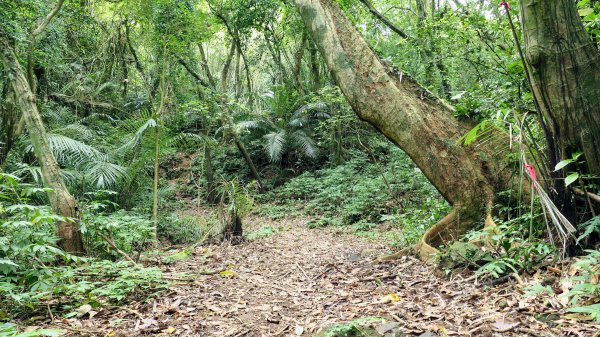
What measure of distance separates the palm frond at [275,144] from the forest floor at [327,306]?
7.20 meters

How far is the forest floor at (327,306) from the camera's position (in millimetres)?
2215

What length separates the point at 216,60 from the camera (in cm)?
2150

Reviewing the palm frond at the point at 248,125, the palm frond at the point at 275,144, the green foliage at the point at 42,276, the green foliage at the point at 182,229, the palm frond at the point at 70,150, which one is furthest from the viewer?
the palm frond at the point at 248,125

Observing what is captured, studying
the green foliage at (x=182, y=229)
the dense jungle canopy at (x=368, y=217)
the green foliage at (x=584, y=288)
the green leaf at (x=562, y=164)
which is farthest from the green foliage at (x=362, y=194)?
the green foliage at (x=584, y=288)

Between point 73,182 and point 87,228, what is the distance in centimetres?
285

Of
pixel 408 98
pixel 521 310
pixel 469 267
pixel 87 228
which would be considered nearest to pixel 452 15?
pixel 408 98

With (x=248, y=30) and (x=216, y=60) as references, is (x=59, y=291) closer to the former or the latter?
(x=248, y=30)

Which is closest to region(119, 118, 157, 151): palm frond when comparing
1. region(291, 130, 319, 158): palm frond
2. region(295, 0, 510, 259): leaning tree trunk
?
region(295, 0, 510, 259): leaning tree trunk

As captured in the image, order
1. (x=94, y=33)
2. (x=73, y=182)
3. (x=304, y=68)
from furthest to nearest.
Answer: (x=304, y=68) < (x=94, y=33) < (x=73, y=182)

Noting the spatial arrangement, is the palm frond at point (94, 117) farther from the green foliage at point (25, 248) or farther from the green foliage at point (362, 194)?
the green foliage at point (25, 248)

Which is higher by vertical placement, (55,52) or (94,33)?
(94,33)

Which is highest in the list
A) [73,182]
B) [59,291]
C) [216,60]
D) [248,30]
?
[216,60]

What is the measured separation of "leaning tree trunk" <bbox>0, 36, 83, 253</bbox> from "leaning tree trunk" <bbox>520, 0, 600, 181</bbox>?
14.8ft

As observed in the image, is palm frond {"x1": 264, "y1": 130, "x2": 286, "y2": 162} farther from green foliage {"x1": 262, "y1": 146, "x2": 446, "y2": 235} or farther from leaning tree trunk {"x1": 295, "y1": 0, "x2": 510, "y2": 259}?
leaning tree trunk {"x1": 295, "y1": 0, "x2": 510, "y2": 259}
